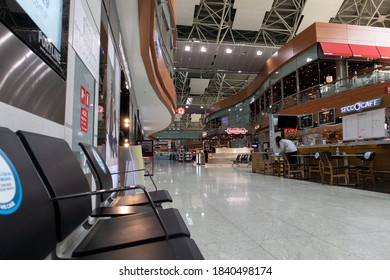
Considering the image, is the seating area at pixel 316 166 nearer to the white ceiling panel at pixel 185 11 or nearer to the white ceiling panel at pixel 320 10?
the white ceiling panel at pixel 185 11

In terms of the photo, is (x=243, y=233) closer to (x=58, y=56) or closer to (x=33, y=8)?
(x=58, y=56)

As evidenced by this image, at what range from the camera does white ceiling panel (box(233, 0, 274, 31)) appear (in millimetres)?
11883

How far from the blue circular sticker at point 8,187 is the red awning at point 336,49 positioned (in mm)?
12567

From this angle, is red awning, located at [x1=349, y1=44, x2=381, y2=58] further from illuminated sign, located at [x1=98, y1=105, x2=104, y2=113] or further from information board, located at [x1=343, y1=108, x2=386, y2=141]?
illuminated sign, located at [x1=98, y1=105, x2=104, y2=113]

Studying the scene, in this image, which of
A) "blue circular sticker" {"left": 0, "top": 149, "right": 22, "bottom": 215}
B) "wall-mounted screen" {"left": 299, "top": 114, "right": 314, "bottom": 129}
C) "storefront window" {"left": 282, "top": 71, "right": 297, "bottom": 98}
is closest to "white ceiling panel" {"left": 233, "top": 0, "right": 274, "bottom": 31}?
"storefront window" {"left": 282, "top": 71, "right": 297, "bottom": 98}

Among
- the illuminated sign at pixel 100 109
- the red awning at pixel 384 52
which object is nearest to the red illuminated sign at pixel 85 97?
the illuminated sign at pixel 100 109

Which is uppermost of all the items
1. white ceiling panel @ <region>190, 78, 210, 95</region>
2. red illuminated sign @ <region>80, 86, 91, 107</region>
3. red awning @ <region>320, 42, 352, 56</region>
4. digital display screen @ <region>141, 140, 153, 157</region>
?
white ceiling panel @ <region>190, 78, 210, 95</region>

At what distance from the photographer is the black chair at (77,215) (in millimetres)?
963

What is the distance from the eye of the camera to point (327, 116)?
8.68m

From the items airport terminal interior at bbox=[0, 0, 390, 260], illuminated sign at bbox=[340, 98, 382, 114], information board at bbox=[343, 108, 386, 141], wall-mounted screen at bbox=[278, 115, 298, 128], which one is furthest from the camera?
wall-mounted screen at bbox=[278, 115, 298, 128]

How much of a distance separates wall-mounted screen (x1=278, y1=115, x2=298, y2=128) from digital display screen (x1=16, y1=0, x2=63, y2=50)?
8.75 metres

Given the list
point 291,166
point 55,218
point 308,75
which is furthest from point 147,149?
point 308,75

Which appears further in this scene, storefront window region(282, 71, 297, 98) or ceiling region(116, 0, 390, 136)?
storefront window region(282, 71, 297, 98)
